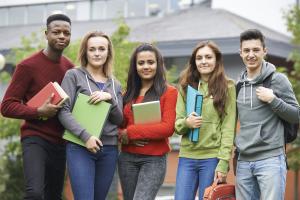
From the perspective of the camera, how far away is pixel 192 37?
21.1m

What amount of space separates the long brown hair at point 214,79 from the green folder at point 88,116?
0.92m

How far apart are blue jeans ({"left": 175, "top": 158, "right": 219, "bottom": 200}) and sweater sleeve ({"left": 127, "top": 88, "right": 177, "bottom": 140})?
333 mm

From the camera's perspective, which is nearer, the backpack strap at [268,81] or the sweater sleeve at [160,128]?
the backpack strap at [268,81]

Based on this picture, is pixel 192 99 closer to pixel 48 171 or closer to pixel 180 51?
pixel 48 171

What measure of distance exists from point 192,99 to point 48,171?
4.92 feet

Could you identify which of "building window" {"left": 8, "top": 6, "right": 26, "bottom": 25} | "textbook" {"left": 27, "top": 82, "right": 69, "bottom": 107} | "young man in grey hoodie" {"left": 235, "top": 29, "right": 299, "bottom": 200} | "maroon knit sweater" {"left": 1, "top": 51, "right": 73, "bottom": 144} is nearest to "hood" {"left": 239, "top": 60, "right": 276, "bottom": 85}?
"young man in grey hoodie" {"left": 235, "top": 29, "right": 299, "bottom": 200}

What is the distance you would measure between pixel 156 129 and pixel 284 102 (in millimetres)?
1195

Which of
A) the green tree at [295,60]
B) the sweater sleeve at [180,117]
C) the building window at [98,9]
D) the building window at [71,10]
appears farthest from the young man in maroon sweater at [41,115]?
the building window at [71,10]

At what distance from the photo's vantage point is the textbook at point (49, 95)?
19.3ft

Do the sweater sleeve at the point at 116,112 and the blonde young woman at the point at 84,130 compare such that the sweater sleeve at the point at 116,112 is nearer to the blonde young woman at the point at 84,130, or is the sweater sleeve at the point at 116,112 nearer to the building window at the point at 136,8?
the blonde young woman at the point at 84,130

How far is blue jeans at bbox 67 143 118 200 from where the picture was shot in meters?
5.91

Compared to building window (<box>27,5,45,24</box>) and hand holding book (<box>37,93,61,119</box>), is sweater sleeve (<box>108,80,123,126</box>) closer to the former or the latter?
hand holding book (<box>37,93,61,119</box>)

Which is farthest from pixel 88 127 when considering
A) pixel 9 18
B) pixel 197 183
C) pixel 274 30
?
pixel 9 18

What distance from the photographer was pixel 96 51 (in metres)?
6.15
